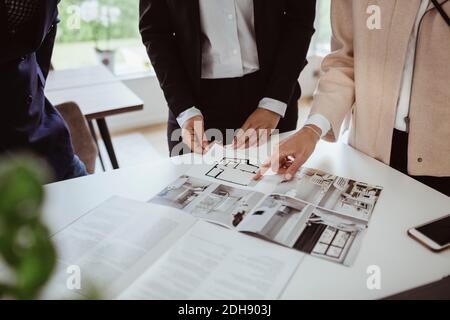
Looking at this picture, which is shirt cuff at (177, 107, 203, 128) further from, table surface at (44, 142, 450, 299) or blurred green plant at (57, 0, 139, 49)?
blurred green plant at (57, 0, 139, 49)

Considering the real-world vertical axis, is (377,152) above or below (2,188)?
below

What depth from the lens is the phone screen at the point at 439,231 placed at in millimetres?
743

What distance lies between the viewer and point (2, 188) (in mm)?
221

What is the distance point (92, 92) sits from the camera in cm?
211

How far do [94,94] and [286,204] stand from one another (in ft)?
5.09

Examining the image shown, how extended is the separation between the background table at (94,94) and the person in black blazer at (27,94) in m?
0.66

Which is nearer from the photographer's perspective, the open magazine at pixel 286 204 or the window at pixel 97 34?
the open magazine at pixel 286 204

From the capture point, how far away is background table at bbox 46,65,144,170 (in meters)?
1.92

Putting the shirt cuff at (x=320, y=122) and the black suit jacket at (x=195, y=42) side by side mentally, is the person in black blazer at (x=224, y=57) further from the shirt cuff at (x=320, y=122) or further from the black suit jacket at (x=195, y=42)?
the shirt cuff at (x=320, y=122)

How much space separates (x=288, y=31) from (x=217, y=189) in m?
0.71

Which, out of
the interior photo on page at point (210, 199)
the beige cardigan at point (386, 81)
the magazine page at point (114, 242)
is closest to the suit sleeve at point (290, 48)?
the beige cardigan at point (386, 81)

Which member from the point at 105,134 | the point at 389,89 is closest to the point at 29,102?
the point at 389,89
